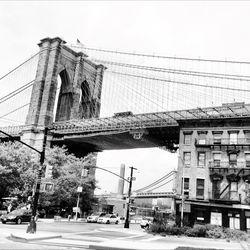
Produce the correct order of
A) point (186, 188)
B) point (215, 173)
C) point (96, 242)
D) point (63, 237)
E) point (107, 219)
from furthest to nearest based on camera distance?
1. point (107, 219)
2. point (186, 188)
3. point (215, 173)
4. point (63, 237)
5. point (96, 242)

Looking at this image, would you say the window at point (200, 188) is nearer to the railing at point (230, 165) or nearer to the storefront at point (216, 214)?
the storefront at point (216, 214)

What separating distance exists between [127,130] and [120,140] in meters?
9.40

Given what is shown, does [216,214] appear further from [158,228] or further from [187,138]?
[158,228]

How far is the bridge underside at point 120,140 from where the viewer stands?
2446 inches

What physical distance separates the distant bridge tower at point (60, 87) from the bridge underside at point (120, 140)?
18.7ft

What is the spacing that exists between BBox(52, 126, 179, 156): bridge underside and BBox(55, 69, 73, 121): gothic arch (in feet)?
23.5

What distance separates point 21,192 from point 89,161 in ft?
63.2

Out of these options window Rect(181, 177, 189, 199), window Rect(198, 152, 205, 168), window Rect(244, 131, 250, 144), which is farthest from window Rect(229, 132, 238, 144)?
window Rect(181, 177, 189, 199)

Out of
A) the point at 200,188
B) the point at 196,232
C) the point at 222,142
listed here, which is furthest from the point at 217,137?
the point at 196,232

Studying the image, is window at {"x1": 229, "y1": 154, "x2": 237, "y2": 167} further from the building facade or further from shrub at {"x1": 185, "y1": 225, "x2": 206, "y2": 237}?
shrub at {"x1": 185, "y1": 225, "x2": 206, "y2": 237}

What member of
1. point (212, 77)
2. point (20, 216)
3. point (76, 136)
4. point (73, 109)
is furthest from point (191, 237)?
point (73, 109)

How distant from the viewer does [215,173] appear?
4600 centimetres

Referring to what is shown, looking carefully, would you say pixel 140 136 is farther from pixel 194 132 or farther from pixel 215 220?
pixel 215 220

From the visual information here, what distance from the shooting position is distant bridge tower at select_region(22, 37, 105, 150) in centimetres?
6931
